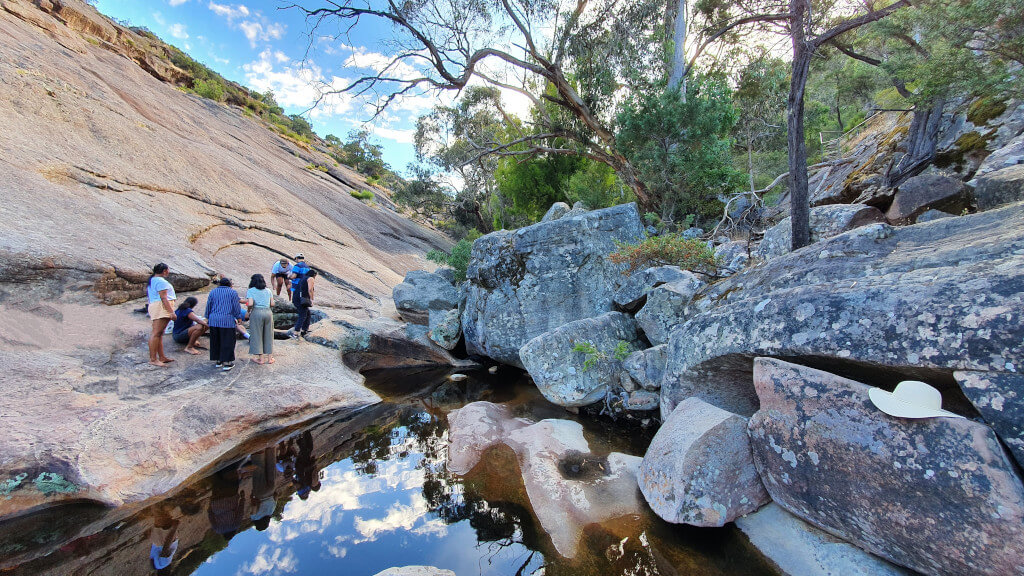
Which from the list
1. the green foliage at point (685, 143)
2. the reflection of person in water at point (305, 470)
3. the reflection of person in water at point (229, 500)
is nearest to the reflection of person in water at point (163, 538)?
the reflection of person in water at point (229, 500)

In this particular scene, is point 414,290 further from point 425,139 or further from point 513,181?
point 425,139

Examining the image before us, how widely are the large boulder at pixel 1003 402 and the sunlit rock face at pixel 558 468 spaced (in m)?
2.80

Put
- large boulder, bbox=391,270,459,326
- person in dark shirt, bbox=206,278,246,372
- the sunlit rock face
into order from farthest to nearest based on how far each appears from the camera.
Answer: large boulder, bbox=391,270,459,326 → person in dark shirt, bbox=206,278,246,372 → the sunlit rock face

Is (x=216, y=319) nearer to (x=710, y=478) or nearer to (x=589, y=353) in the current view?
(x=589, y=353)

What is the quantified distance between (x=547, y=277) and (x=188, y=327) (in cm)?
737

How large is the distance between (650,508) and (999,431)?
2697 millimetres

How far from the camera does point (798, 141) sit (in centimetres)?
659

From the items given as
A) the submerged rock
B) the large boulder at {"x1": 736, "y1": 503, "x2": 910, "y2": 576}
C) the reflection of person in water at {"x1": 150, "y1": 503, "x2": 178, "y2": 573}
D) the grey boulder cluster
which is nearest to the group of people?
the reflection of person in water at {"x1": 150, "y1": 503, "x2": 178, "y2": 573}

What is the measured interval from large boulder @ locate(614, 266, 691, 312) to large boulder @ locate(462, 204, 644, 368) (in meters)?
0.82

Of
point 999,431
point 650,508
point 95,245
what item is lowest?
point 650,508

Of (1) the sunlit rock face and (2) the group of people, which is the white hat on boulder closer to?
(1) the sunlit rock face

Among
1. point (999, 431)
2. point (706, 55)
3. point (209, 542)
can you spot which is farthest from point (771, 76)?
point (209, 542)

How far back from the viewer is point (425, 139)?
29531mm

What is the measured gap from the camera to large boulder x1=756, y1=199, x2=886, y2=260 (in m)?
6.89
